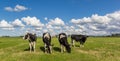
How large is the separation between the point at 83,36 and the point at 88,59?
14.9 metres

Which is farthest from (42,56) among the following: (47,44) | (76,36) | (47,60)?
(76,36)

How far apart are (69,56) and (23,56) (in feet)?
19.1

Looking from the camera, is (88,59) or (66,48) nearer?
(88,59)

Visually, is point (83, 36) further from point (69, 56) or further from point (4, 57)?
point (4, 57)

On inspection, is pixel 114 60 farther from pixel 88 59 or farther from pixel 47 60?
pixel 47 60

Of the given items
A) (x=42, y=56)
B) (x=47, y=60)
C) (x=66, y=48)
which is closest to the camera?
(x=47, y=60)

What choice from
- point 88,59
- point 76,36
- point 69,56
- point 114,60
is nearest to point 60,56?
point 69,56

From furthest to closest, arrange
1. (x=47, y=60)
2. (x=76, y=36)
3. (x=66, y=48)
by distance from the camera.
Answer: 1. (x=76, y=36)
2. (x=66, y=48)
3. (x=47, y=60)

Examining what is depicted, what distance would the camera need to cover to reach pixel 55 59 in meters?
28.5

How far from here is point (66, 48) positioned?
34.1 meters

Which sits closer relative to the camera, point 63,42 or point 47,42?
point 47,42

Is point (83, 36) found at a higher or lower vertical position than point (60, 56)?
higher

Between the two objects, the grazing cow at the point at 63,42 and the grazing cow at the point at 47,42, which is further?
the grazing cow at the point at 63,42

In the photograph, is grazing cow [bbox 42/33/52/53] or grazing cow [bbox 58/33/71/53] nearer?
grazing cow [bbox 42/33/52/53]
